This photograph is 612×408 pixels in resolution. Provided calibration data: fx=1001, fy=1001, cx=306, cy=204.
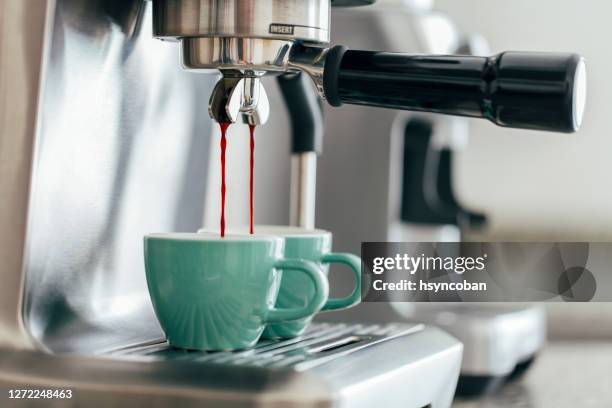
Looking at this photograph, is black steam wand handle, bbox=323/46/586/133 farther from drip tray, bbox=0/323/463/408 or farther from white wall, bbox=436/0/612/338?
white wall, bbox=436/0/612/338

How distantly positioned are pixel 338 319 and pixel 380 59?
1.17 feet

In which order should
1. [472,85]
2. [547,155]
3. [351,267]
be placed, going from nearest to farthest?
[472,85]
[351,267]
[547,155]

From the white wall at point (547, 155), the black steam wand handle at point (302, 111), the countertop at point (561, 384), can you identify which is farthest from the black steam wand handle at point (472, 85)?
the white wall at point (547, 155)

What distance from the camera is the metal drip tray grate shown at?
0.41m

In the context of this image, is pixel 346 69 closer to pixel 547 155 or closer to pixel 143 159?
pixel 143 159

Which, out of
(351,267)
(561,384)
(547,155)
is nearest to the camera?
(351,267)

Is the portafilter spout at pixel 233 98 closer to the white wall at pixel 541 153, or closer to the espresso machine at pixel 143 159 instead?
the espresso machine at pixel 143 159

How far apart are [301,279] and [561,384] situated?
38 centimetres

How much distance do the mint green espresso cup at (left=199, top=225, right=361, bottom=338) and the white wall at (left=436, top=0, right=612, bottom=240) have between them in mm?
707

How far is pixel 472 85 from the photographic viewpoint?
37 cm

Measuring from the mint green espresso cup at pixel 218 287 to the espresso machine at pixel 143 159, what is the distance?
0.4 inches

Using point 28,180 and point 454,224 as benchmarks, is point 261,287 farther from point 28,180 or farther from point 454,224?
point 454,224

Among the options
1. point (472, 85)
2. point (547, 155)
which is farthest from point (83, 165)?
point (547, 155)

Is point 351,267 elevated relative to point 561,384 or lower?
elevated
